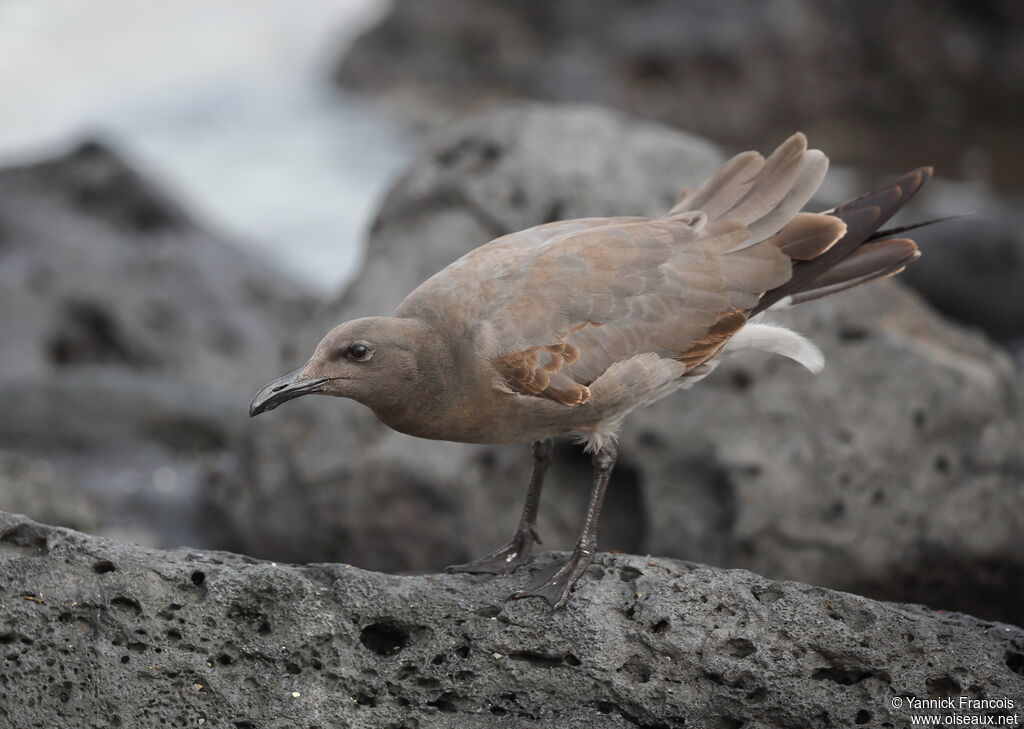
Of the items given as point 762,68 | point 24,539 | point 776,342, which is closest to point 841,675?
point 776,342

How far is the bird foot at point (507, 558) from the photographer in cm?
533

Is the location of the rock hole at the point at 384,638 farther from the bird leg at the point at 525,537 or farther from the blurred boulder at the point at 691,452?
the blurred boulder at the point at 691,452

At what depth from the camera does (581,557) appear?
4906 millimetres

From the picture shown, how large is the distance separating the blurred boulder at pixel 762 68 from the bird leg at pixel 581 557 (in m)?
14.2

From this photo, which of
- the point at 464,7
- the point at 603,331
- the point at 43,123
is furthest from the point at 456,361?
the point at 43,123

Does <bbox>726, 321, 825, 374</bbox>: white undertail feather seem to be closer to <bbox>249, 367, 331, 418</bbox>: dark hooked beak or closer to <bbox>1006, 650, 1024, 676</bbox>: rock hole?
<bbox>1006, 650, 1024, 676</bbox>: rock hole

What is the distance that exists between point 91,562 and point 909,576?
4882mm

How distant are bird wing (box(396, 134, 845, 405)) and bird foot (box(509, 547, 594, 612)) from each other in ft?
2.06

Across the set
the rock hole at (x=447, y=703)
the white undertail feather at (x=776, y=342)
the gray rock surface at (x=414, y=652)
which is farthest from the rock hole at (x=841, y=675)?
the white undertail feather at (x=776, y=342)

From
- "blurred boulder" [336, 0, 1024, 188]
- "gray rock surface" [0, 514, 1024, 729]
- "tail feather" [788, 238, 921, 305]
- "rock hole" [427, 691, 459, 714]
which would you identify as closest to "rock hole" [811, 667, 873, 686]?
"gray rock surface" [0, 514, 1024, 729]

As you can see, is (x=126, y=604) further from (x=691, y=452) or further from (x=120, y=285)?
(x=120, y=285)

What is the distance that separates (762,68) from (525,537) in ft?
51.3

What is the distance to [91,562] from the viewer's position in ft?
14.1

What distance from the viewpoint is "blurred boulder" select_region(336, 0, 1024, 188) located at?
63.3ft
